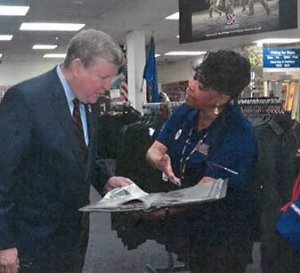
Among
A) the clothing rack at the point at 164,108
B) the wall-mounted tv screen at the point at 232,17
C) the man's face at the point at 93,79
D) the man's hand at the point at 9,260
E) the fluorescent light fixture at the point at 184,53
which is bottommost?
the man's hand at the point at 9,260

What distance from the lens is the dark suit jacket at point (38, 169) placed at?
2096mm

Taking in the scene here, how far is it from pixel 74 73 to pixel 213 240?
3.15ft

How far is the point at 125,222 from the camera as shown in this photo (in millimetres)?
3734

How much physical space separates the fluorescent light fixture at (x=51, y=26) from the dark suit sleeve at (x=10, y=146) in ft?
34.7

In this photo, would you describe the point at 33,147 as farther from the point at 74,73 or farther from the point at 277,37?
the point at 277,37

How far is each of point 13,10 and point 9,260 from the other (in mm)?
8903

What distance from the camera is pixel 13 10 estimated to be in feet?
33.9

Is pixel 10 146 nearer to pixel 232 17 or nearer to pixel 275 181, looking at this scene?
pixel 275 181

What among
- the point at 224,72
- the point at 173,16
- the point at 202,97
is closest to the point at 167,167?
the point at 202,97

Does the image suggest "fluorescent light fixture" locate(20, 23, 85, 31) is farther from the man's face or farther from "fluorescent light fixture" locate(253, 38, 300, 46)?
the man's face

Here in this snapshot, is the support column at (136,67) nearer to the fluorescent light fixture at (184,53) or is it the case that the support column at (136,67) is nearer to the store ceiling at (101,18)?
the store ceiling at (101,18)

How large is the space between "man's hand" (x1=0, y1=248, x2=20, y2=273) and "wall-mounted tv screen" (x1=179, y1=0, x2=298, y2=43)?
3.73 metres

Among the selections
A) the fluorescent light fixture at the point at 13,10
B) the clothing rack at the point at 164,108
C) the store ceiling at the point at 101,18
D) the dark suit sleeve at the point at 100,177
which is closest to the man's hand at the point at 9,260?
the dark suit sleeve at the point at 100,177

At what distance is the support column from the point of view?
13.6 meters
